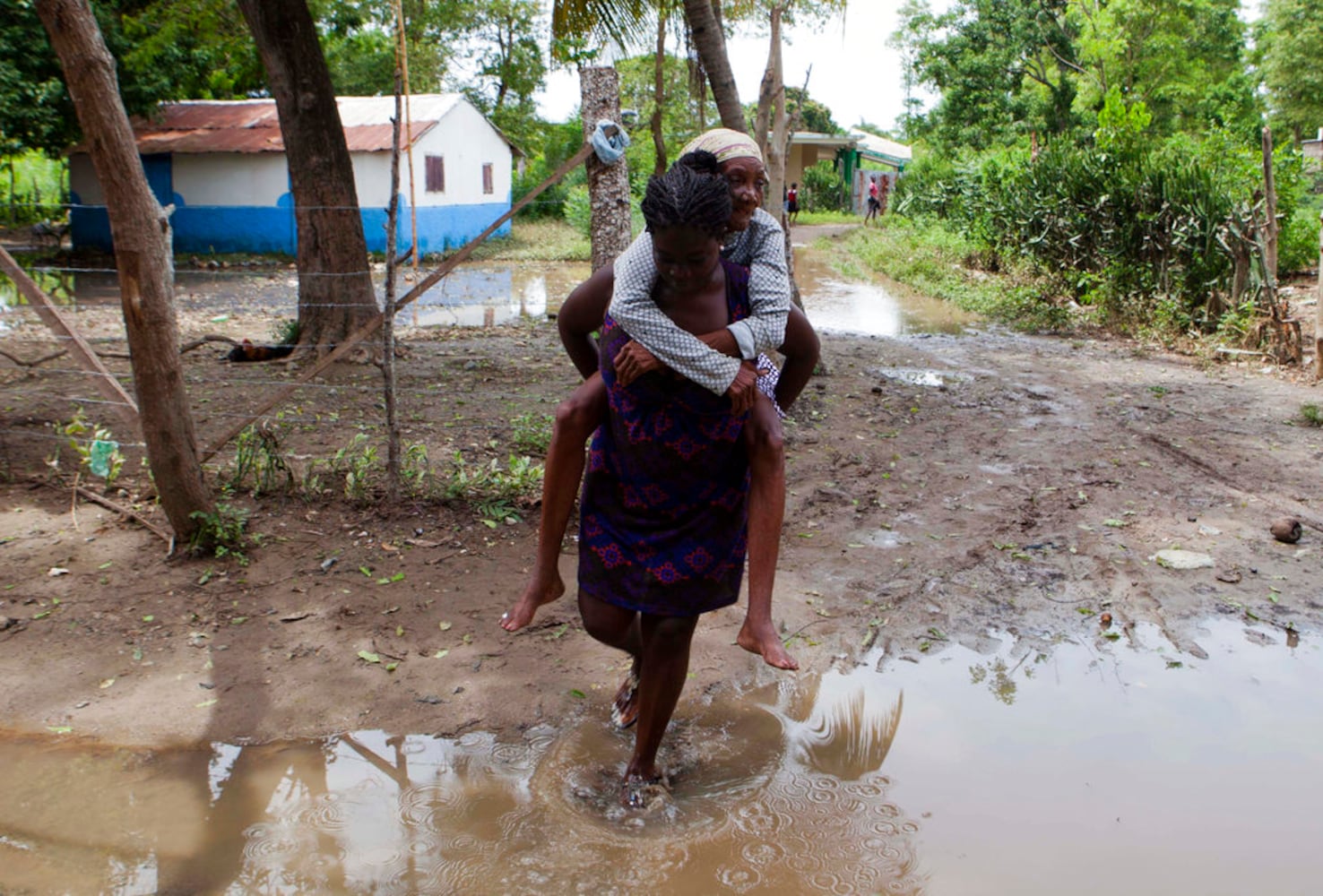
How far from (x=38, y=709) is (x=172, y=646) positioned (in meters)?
0.49

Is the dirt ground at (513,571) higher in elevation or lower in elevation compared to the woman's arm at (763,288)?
lower

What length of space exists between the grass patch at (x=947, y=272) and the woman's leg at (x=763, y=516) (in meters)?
11.3

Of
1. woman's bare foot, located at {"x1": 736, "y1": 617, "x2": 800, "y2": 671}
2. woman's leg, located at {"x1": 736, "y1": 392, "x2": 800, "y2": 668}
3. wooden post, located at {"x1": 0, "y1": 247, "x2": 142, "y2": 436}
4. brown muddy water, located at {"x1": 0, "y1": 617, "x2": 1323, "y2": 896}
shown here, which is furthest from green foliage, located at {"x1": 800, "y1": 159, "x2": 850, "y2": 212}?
woman's bare foot, located at {"x1": 736, "y1": 617, "x2": 800, "y2": 671}

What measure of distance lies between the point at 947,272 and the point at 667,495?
1683cm

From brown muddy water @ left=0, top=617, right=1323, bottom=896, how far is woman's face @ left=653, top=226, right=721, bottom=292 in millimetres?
1493

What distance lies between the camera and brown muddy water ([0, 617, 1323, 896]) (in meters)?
2.68

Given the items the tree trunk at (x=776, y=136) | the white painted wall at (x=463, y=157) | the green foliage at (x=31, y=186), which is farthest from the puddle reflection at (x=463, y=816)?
the white painted wall at (x=463, y=157)

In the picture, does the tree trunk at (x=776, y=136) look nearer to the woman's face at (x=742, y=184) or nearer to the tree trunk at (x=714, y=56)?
the tree trunk at (x=714, y=56)

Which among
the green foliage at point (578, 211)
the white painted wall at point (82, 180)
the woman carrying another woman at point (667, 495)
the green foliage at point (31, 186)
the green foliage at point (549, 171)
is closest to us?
the woman carrying another woman at point (667, 495)

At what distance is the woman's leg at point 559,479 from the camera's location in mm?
2773

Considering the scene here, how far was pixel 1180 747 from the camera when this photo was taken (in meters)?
3.28

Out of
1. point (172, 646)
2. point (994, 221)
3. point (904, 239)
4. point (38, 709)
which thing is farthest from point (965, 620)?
point (904, 239)

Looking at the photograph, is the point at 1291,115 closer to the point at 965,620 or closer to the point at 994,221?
the point at 994,221

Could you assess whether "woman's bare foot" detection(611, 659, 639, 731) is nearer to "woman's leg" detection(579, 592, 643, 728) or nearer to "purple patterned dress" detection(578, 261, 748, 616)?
"woman's leg" detection(579, 592, 643, 728)
